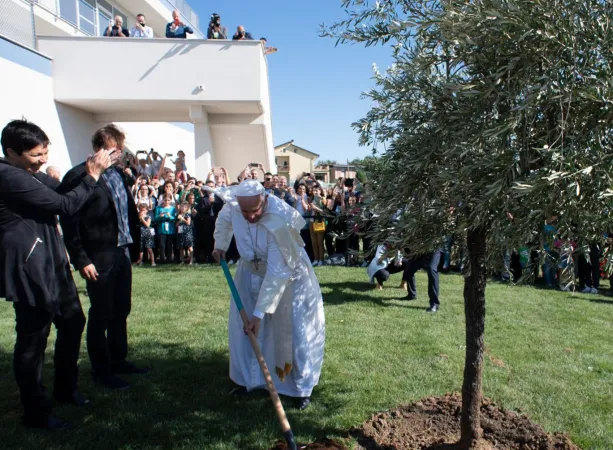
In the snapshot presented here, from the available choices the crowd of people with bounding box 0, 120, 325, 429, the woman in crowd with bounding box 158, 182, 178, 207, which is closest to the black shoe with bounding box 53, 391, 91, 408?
the crowd of people with bounding box 0, 120, 325, 429

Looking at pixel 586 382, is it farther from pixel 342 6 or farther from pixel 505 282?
pixel 505 282

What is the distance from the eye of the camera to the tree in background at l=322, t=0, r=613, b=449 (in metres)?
2.06

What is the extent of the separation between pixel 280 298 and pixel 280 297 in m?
0.20

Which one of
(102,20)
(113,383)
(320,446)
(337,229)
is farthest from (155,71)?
(320,446)

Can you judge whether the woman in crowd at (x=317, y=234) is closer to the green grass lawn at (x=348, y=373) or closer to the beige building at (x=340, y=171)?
the beige building at (x=340, y=171)

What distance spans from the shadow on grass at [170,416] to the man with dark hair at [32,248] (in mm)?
233

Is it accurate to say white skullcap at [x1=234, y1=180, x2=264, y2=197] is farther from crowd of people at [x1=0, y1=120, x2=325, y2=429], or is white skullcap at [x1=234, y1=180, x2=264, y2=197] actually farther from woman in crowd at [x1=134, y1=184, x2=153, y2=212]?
woman in crowd at [x1=134, y1=184, x2=153, y2=212]

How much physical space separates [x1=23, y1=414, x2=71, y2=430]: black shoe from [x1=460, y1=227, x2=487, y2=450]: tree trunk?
307 centimetres

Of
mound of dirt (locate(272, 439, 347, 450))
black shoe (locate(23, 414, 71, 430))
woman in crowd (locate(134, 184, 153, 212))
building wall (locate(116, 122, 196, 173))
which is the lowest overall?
mound of dirt (locate(272, 439, 347, 450))

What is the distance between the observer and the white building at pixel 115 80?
1392 cm

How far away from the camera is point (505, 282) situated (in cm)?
966

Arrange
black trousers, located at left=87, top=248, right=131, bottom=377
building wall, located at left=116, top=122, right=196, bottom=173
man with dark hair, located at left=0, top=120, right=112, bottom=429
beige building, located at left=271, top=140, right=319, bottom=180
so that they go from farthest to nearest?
beige building, located at left=271, top=140, right=319, bottom=180
building wall, located at left=116, top=122, right=196, bottom=173
black trousers, located at left=87, top=248, right=131, bottom=377
man with dark hair, located at left=0, top=120, right=112, bottom=429

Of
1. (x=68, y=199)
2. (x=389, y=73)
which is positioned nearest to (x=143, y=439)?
(x=68, y=199)

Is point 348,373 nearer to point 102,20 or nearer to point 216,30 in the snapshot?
point 216,30
